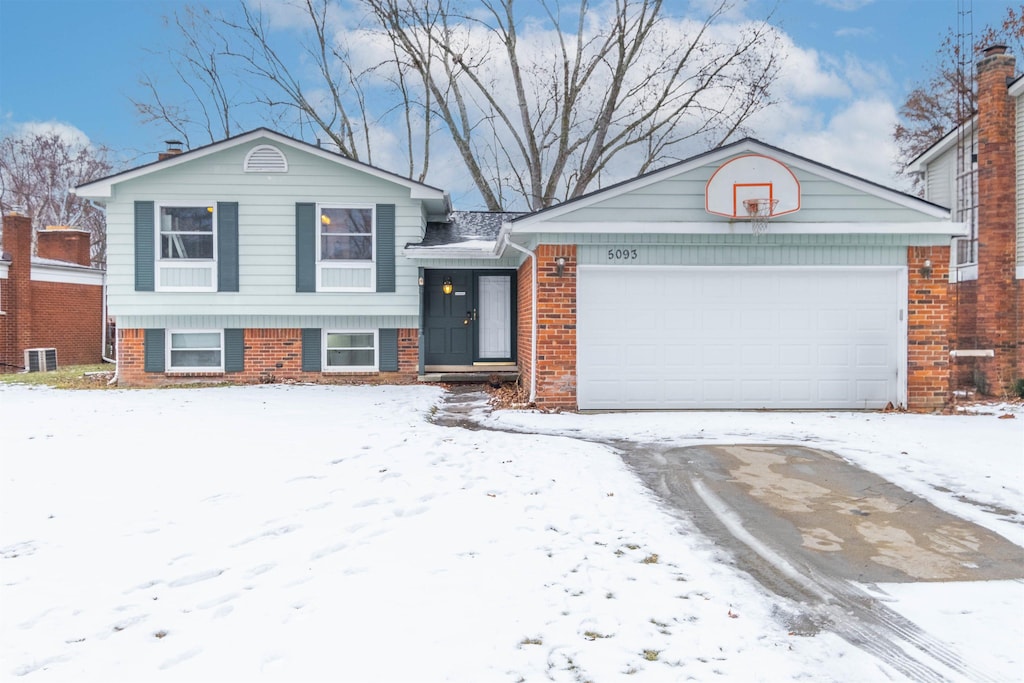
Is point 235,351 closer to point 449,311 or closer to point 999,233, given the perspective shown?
point 449,311

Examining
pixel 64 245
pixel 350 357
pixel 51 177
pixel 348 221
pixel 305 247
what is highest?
pixel 51 177

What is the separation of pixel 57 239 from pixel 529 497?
2247 centimetres

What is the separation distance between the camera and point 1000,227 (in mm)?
12766

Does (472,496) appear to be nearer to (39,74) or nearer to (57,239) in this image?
(57,239)

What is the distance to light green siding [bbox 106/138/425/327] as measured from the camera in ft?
43.6

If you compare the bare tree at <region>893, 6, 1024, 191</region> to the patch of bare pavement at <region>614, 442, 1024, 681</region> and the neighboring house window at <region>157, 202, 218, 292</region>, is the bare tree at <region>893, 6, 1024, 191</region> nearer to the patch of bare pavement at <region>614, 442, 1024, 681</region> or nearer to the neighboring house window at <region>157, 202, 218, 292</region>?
the patch of bare pavement at <region>614, 442, 1024, 681</region>

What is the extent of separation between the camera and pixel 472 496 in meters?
5.20

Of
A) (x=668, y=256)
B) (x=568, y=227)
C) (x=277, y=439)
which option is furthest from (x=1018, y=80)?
(x=277, y=439)

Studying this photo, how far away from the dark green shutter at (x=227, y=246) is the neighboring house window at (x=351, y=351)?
223cm

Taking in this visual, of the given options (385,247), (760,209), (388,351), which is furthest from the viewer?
(388,351)

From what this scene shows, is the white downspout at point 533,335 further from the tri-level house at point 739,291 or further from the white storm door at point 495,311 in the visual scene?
the white storm door at point 495,311

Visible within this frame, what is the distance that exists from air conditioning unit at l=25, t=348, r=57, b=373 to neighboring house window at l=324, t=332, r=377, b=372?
9974 mm

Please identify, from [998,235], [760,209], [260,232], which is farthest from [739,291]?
[260,232]

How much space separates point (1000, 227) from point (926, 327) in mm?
5098
